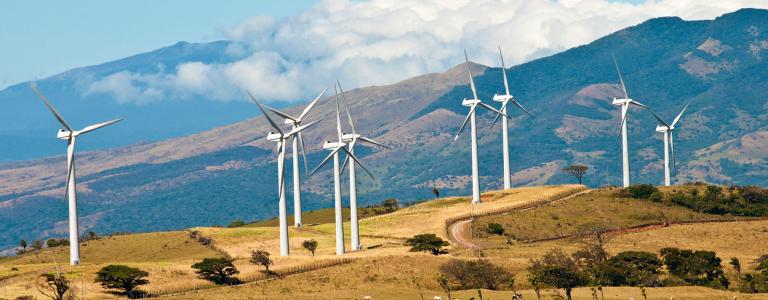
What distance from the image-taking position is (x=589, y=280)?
166125 millimetres

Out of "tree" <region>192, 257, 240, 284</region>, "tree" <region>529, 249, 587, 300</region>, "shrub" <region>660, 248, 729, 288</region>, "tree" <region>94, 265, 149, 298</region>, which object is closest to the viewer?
"tree" <region>529, 249, 587, 300</region>

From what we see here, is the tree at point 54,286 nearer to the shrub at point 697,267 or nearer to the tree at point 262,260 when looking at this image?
the tree at point 262,260

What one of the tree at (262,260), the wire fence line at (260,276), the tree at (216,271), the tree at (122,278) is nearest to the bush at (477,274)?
the wire fence line at (260,276)

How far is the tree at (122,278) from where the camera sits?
16350 cm

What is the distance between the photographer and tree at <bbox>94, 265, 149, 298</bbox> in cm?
16350

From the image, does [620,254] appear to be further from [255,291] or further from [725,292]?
[255,291]

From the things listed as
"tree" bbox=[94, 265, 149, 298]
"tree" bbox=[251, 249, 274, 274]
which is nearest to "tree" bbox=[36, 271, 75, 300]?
"tree" bbox=[94, 265, 149, 298]

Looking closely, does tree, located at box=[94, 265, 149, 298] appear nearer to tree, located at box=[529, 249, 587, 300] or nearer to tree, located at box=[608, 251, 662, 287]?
Answer: tree, located at box=[529, 249, 587, 300]

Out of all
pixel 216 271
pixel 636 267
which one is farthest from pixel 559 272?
pixel 216 271

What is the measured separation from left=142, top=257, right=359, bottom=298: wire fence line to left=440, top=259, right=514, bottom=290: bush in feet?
60.2

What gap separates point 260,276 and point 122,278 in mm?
20135

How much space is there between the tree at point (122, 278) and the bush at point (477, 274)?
1471 inches

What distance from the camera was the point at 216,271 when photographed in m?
175

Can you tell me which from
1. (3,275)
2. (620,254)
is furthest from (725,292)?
(3,275)
